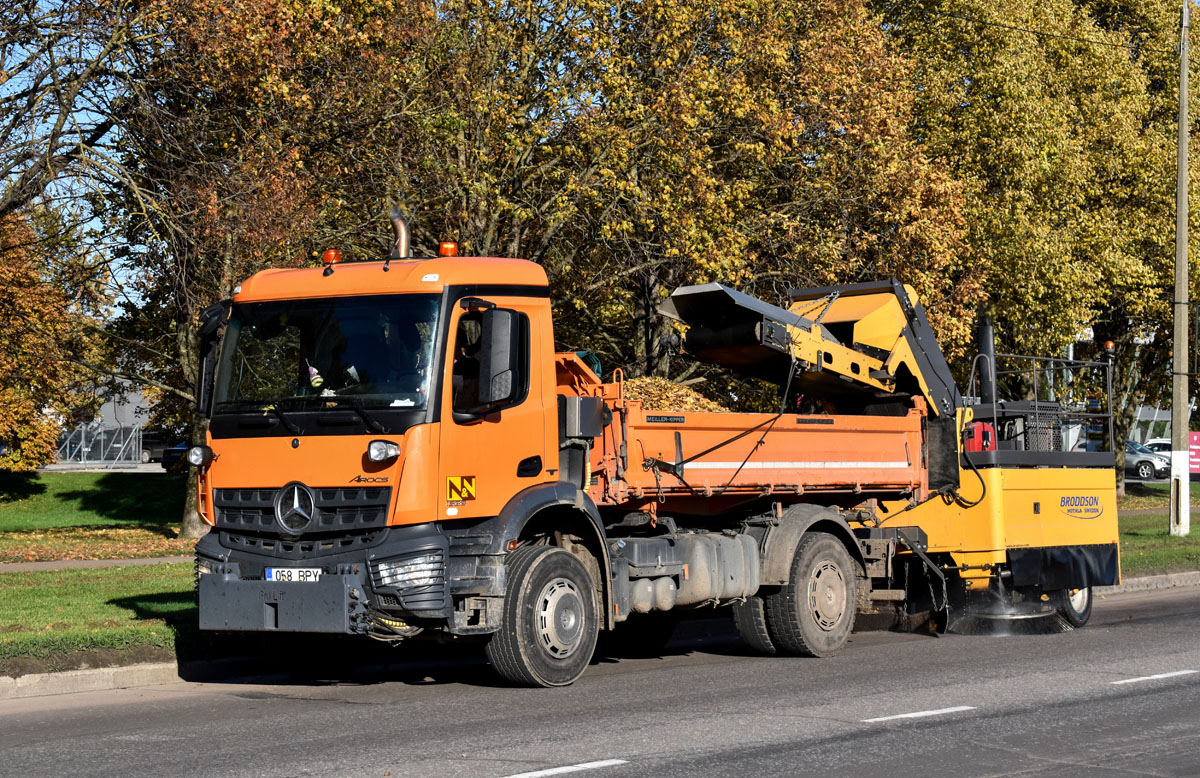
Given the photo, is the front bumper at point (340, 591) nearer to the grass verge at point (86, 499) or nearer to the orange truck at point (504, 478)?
the orange truck at point (504, 478)

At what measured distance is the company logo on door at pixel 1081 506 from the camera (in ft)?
47.9

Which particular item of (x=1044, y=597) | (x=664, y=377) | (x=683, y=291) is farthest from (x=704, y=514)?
(x=664, y=377)

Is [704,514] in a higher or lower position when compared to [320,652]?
higher

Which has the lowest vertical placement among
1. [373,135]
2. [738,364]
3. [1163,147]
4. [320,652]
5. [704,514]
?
[320,652]

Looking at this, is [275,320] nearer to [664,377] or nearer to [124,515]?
[664,377]

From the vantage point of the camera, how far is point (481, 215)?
23719mm

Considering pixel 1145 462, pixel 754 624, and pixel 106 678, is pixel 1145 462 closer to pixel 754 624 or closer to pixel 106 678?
pixel 754 624

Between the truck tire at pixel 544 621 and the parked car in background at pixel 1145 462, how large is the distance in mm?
56978

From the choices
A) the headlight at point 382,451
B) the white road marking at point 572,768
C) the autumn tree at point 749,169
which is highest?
the autumn tree at point 749,169

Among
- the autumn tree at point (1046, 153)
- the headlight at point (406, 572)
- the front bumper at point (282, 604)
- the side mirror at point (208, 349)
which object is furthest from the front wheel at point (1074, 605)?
the autumn tree at point (1046, 153)

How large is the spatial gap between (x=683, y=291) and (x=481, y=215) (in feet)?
38.3

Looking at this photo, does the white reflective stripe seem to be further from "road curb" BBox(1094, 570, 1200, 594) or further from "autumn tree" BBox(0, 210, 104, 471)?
"autumn tree" BBox(0, 210, 104, 471)

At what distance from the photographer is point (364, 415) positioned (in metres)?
9.43

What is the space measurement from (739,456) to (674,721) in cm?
329
